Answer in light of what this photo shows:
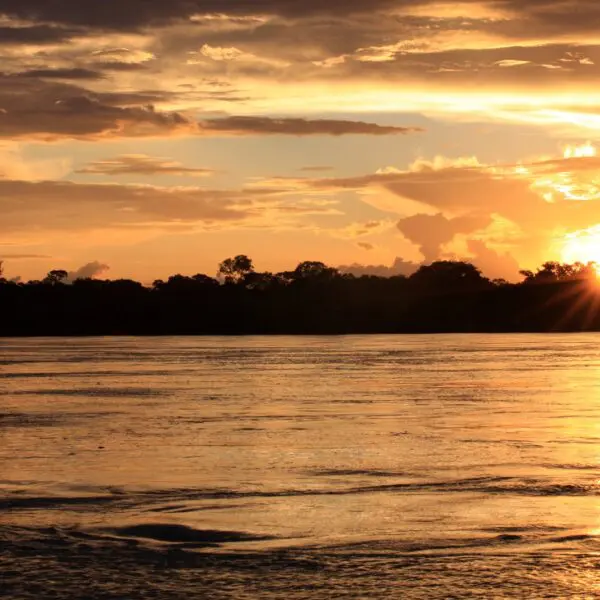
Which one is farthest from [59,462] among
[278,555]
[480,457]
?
[278,555]

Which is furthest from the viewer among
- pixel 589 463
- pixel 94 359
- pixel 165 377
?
pixel 94 359

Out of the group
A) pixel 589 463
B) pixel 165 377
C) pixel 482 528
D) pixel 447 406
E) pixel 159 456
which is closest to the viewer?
pixel 482 528

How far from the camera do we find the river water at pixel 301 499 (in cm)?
1321

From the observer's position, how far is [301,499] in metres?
18.0

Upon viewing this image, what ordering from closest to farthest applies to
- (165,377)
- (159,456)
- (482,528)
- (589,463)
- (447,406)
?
(482,528) < (589,463) < (159,456) < (447,406) < (165,377)

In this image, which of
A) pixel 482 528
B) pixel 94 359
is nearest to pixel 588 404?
pixel 482 528

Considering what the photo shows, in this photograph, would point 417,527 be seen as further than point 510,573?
Yes

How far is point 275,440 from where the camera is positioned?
25984 millimetres

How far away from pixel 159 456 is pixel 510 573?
36.8ft

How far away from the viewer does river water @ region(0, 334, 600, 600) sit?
1321cm

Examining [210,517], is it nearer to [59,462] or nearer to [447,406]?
[59,462]

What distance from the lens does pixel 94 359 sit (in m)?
79.9

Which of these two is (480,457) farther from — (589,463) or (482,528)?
(482,528)

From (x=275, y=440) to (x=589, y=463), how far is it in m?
7.03
